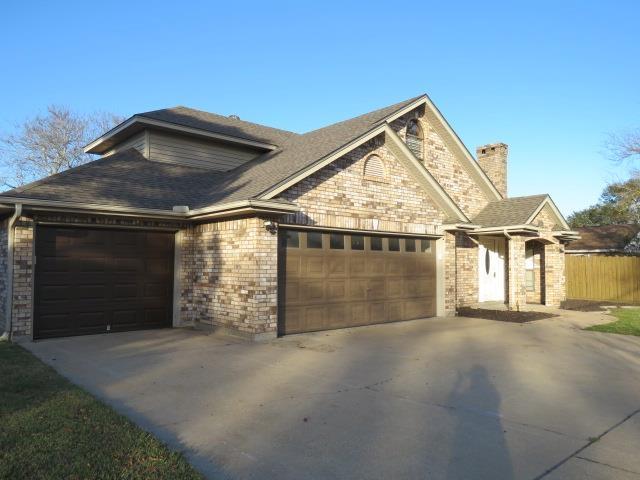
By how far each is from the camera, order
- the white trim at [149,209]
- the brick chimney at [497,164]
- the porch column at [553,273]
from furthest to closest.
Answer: the brick chimney at [497,164]
the porch column at [553,273]
the white trim at [149,209]

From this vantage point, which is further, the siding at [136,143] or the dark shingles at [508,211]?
the dark shingles at [508,211]

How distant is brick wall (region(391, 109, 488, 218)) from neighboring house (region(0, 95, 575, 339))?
3.8 inches

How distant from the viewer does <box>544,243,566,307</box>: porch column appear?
17375mm

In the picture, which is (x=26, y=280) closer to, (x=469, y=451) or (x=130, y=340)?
(x=130, y=340)

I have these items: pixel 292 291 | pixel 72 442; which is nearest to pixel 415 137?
pixel 292 291

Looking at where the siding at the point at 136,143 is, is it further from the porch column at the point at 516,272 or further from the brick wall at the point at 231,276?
the porch column at the point at 516,272

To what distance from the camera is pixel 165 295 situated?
11961 mm

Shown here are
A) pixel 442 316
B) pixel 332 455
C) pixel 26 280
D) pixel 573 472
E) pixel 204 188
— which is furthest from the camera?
pixel 442 316

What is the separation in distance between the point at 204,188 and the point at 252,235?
12.0ft

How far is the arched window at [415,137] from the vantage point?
51.6 ft

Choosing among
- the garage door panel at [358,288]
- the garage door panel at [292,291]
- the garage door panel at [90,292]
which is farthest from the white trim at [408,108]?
the garage door panel at [90,292]

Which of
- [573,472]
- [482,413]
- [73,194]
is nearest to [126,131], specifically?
[73,194]

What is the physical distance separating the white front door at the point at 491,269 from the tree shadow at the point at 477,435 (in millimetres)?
10306

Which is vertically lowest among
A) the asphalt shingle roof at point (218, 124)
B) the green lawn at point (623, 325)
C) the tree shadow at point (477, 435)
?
the tree shadow at point (477, 435)
